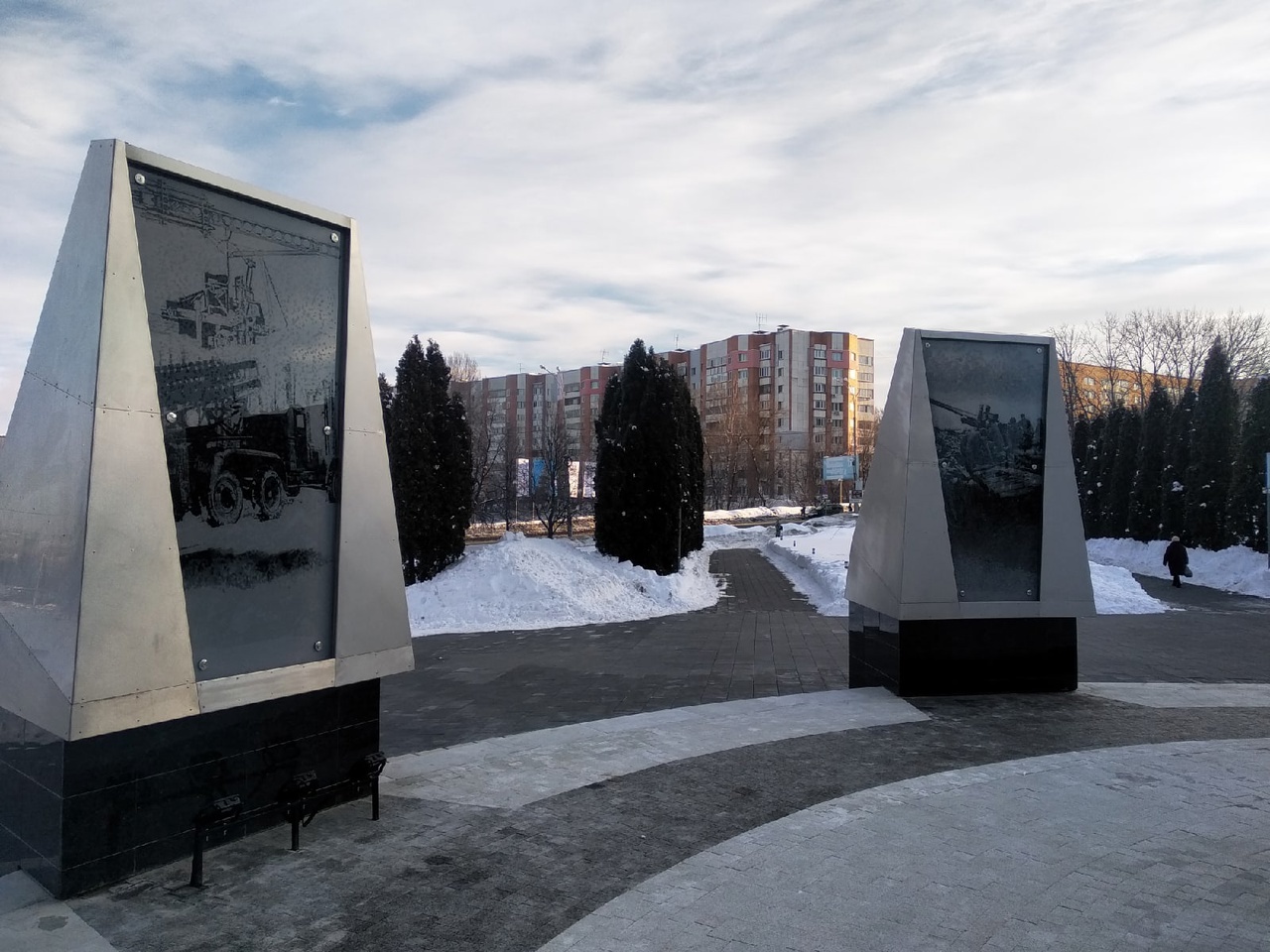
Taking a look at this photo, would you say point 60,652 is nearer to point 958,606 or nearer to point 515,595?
point 958,606

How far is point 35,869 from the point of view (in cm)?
399

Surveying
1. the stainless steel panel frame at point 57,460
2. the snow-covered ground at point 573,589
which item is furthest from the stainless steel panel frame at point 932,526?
the stainless steel panel frame at point 57,460

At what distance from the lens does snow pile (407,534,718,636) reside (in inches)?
572

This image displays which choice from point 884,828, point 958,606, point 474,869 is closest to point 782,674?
point 958,606

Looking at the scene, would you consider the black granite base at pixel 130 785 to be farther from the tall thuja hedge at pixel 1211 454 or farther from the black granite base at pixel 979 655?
the tall thuja hedge at pixel 1211 454

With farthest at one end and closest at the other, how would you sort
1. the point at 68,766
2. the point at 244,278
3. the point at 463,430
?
1. the point at 463,430
2. the point at 244,278
3. the point at 68,766

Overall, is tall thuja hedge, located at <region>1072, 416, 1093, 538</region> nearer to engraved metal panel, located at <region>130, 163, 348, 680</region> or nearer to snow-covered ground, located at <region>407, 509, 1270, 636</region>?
snow-covered ground, located at <region>407, 509, 1270, 636</region>

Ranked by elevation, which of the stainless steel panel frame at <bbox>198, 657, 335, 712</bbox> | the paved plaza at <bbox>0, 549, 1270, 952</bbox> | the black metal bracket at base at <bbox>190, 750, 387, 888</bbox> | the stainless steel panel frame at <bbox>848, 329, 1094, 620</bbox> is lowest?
the paved plaza at <bbox>0, 549, 1270, 952</bbox>

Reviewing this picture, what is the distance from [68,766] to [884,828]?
159 inches

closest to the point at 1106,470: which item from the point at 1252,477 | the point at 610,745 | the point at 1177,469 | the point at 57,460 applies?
the point at 1177,469

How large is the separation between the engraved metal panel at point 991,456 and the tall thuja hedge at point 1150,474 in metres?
28.1

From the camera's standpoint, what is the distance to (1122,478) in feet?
117

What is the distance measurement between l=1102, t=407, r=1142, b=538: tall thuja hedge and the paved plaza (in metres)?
30.1

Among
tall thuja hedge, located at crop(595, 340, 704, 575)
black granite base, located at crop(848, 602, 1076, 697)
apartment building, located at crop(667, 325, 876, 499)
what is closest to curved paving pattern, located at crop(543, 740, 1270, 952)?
black granite base, located at crop(848, 602, 1076, 697)
